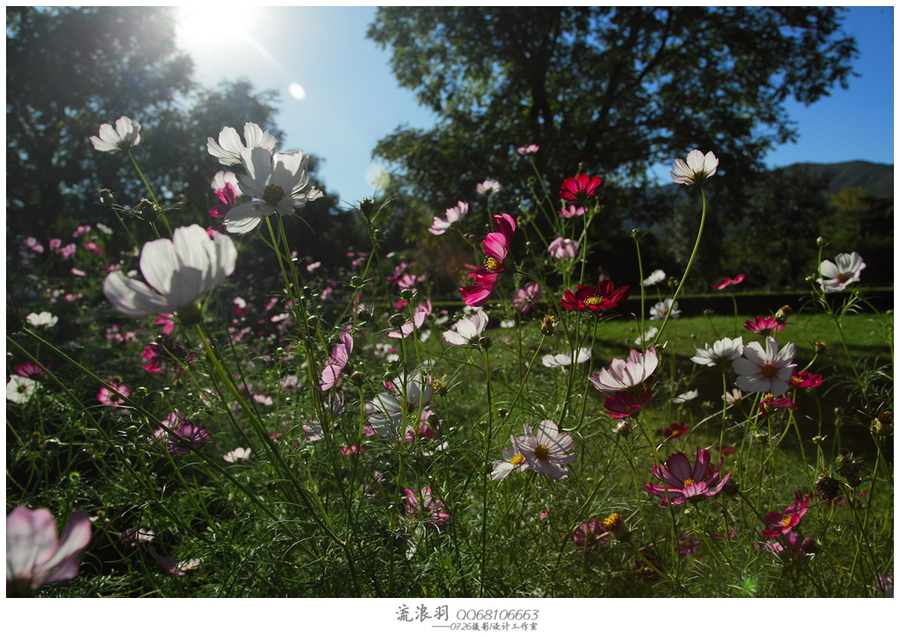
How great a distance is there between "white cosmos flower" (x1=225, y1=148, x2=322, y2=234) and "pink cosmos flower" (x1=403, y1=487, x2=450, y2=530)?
19.7 inches

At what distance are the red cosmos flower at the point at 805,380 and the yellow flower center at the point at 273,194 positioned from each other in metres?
0.76

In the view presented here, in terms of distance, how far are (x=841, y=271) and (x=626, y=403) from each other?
2.47 feet

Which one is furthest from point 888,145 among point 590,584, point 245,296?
point 245,296

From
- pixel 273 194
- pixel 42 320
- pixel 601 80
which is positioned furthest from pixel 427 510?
pixel 601 80

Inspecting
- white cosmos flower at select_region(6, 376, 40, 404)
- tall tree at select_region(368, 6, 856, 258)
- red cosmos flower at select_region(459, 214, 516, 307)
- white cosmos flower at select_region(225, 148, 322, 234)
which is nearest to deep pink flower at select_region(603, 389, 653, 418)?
red cosmos flower at select_region(459, 214, 516, 307)

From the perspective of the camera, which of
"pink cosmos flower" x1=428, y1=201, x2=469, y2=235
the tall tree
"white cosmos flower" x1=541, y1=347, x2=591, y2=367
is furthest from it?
the tall tree

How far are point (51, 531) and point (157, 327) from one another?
2.30 meters

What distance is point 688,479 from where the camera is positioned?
0.70 meters

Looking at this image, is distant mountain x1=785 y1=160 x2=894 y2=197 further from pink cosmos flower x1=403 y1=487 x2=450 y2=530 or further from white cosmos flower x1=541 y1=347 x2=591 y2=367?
Result: pink cosmos flower x1=403 y1=487 x2=450 y2=530

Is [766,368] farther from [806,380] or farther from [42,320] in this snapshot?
[42,320]

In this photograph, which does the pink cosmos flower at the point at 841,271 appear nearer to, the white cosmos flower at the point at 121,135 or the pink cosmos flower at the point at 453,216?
the pink cosmos flower at the point at 453,216

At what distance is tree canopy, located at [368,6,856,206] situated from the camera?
4215 millimetres

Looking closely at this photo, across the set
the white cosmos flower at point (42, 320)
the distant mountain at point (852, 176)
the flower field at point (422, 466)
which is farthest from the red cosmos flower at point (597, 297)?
the distant mountain at point (852, 176)
